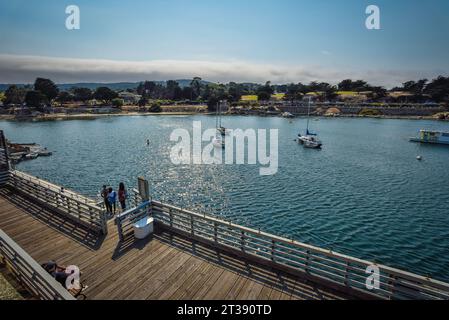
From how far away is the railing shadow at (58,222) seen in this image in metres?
10.8

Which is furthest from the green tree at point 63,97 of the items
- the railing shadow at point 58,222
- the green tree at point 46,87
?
the railing shadow at point 58,222

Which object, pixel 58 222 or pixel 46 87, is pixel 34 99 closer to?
pixel 46 87

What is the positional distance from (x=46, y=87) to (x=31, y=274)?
171 m

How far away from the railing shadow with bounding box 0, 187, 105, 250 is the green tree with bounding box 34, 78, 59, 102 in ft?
518

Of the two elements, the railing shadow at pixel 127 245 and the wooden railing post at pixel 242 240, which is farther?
the railing shadow at pixel 127 245

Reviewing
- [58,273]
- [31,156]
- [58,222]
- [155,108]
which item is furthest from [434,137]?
[155,108]

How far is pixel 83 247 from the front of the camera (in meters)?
10.3

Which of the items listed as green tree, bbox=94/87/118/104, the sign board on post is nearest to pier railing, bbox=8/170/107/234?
the sign board on post

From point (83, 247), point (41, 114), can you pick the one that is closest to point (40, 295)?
point (83, 247)

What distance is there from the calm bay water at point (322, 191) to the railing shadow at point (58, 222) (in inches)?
465

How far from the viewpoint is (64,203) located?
13133 millimetres

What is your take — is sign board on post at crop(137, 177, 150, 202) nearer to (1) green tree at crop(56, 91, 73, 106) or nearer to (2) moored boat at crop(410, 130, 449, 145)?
(2) moored boat at crop(410, 130, 449, 145)

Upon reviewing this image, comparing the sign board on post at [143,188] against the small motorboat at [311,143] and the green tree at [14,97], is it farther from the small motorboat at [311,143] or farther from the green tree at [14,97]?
the green tree at [14,97]
